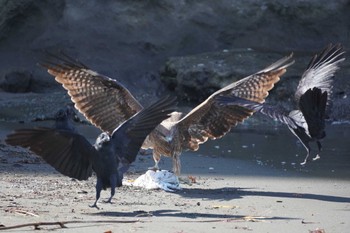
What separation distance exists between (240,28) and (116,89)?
7882 mm

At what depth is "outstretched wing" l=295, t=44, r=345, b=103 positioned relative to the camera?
919cm

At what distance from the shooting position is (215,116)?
9492 mm

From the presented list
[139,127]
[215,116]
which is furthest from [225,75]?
[139,127]

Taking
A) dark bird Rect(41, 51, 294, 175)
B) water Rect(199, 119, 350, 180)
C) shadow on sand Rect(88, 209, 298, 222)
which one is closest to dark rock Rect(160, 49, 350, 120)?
water Rect(199, 119, 350, 180)

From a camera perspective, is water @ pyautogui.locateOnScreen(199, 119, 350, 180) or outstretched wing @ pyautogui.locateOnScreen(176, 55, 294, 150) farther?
water @ pyautogui.locateOnScreen(199, 119, 350, 180)

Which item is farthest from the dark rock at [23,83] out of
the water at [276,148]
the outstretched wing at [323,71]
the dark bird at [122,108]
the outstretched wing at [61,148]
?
the outstretched wing at [61,148]

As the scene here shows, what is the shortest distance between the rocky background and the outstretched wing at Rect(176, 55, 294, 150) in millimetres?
6216

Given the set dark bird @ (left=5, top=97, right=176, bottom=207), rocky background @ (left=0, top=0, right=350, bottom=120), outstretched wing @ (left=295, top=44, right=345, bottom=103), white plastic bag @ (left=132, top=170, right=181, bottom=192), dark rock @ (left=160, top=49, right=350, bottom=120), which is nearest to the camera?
dark bird @ (left=5, top=97, right=176, bottom=207)

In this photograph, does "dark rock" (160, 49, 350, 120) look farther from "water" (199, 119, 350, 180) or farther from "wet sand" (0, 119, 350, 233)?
"wet sand" (0, 119, 350, 233)

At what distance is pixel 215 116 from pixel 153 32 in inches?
300

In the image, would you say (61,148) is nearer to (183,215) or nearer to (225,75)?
(183,215)

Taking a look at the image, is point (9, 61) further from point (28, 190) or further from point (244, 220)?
point (244, 220)

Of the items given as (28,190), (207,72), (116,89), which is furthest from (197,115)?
(207,72)

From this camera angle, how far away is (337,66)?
933cm
